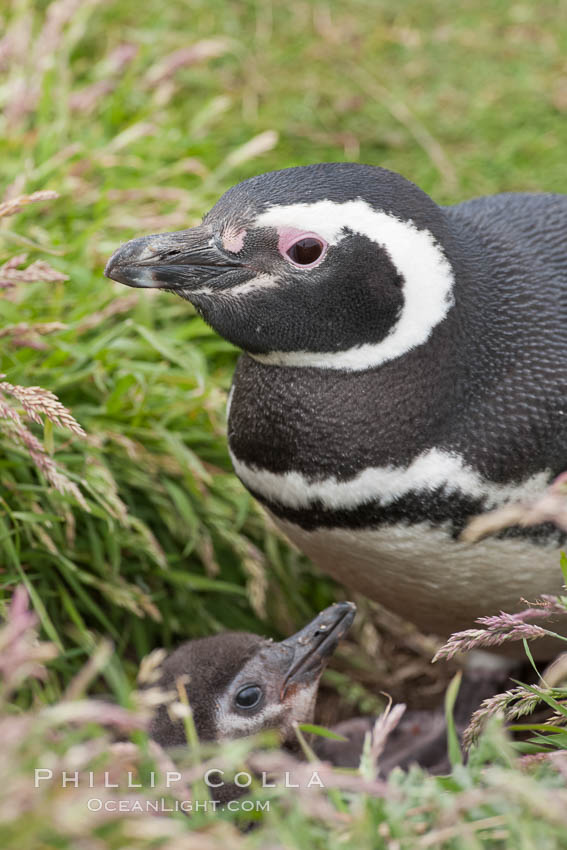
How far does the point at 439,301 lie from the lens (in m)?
2.64

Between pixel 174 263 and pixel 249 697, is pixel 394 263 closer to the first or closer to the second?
pixel 174 263

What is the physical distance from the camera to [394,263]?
256 cm

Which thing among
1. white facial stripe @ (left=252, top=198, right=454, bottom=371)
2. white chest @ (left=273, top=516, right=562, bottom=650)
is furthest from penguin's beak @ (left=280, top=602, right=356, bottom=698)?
white facial stripe @ (left=252, top=198, right=454, bottom=371)

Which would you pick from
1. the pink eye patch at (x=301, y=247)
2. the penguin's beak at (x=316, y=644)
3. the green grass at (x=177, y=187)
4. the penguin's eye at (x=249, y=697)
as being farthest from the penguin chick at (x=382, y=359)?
the green grass at (x=177, y=187)

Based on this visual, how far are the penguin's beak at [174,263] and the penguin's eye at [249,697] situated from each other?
3.54ft

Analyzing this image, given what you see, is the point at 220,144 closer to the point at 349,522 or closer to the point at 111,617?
the point at 111,617

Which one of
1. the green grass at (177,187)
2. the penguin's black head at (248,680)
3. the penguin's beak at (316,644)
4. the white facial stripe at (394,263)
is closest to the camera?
the white facial stripe at (394,263)

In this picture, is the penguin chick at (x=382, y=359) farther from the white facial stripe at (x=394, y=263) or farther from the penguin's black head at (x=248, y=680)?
the penguin's black head at (x=248, y=680)

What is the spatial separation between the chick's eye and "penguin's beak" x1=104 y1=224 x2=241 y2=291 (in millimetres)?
148

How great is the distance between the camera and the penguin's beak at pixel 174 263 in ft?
8.66

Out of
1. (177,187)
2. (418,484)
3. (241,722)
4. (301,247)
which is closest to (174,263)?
(301,247)

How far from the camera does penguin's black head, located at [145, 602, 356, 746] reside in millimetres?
2867

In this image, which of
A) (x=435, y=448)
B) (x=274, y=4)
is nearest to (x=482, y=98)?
(x=274, y=4)

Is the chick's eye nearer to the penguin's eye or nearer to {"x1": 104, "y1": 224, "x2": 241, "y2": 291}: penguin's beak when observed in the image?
{"x1": 104, "y1": 224, "x2": 241, "y2": 291}: penguin's beak
